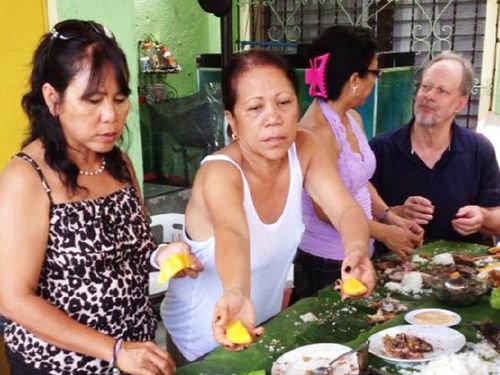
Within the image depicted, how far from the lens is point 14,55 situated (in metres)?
3.00

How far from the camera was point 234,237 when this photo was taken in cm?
167

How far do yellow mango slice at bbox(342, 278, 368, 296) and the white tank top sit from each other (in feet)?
1.03

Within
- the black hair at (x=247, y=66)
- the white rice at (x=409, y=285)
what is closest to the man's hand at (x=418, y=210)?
the white rice at (x=409, y=285)

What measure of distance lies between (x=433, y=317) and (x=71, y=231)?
1.21 meters

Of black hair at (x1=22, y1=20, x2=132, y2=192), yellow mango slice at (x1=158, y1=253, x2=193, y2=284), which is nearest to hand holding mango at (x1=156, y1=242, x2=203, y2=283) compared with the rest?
yellow mango slice at (x1=158, y1=253, x2=193, y2=284)

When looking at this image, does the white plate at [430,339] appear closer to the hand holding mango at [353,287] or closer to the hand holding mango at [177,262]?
the hand holding mango at [353,287]

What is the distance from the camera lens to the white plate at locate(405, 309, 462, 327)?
6.22ft

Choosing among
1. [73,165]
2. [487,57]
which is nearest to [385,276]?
[73,165]

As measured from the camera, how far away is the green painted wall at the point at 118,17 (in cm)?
317

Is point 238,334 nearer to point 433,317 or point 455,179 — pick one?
point 433,317

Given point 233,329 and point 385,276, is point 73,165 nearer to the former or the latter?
point 233,329

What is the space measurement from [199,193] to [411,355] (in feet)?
2.66

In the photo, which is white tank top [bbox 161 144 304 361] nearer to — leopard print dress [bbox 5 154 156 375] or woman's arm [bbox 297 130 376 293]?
woman's arm [bbox 297 130 376 293]

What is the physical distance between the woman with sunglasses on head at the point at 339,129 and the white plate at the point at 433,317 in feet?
2.11
